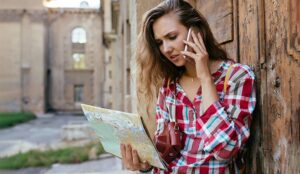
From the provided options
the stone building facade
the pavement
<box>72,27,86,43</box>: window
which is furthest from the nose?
<box>72,27,86,43</box>: window

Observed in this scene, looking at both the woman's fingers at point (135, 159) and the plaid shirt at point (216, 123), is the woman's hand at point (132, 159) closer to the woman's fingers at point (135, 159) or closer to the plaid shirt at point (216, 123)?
the woman's fingers at point (135, 159)

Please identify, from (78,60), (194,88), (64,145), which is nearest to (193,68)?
(194,88)

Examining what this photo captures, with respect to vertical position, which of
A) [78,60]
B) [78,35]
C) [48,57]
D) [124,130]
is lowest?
[124,130]

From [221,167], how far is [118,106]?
31.4ft

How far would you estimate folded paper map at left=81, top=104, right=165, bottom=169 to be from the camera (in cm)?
158

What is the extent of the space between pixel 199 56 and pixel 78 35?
33113 mm

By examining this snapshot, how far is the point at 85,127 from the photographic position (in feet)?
44.6

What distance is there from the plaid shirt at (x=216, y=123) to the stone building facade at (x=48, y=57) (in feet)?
99.3

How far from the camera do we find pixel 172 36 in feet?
5.07

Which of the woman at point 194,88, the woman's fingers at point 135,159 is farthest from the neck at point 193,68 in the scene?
the woman's fingers at point 135,159

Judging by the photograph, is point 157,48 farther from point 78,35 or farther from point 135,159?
point 78,35

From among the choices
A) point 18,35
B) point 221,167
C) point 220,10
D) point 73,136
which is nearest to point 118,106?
point 73,136

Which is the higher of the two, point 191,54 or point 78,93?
point 191,54

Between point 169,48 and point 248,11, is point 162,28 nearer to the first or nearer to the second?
point 169,48
